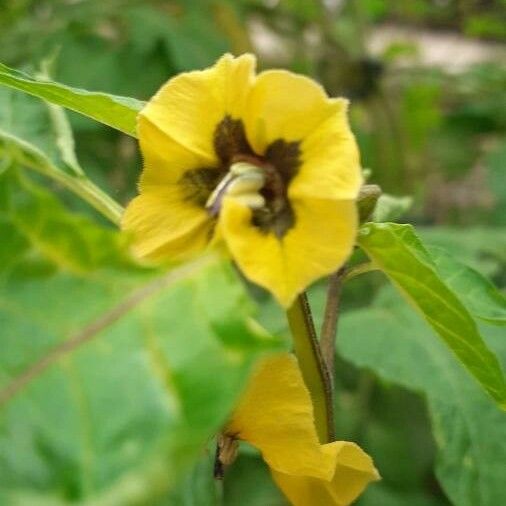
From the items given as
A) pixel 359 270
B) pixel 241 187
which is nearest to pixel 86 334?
pixel 241 187

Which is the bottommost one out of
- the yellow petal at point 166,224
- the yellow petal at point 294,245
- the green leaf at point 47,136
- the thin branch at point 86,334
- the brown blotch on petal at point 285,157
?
the green leaf at point 47,136

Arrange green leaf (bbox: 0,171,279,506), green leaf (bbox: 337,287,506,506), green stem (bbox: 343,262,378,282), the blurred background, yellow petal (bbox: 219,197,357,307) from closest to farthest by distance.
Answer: green leaf (bbox: 0,171,279,506) → yellow petal (bbox: 219,197,357,307) → green stem (bbox: 343,262,378,282) → green leaf (bbox: 337,287,506,506) → the blurred background

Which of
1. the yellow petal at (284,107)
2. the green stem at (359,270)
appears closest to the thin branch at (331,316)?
the green stem at (359,270)

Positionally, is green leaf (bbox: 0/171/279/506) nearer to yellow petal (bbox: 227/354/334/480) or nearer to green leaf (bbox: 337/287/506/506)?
yellow petal (bbox: 227/354/334/480)

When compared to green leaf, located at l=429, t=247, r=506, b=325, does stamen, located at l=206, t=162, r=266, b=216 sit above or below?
above

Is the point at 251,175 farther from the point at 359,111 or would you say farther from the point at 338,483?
the point at 359,111

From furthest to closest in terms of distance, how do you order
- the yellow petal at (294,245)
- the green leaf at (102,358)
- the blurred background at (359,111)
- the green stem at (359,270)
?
the blurred background at (359,111) → the green stem at (359,270) → the yellow petal at (294,245) → the green leaf at (102,358)

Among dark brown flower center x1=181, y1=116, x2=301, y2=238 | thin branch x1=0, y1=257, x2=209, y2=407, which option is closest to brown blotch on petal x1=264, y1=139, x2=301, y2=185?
dark brown flower center x1=181, y1=116, x2=301, y2=238

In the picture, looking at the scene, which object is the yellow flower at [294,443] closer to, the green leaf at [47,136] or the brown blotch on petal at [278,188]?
the brown blotch on petal at [278,188]
